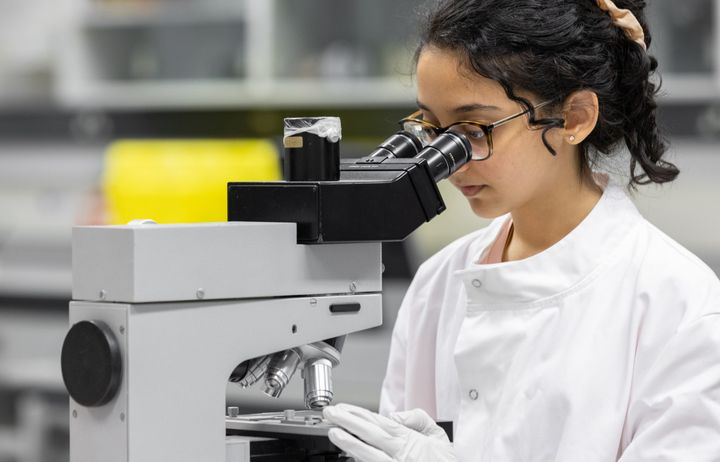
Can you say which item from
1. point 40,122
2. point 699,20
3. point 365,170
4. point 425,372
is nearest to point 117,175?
point 40,122

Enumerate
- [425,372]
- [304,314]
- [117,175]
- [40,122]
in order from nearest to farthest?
[304,314] < [425,372] < [117,175] < [40,122]

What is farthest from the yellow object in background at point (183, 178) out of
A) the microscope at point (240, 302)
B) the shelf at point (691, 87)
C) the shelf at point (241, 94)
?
the microscope at point (240, 302)

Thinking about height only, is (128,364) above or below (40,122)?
below

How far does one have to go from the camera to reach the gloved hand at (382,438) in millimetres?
1207

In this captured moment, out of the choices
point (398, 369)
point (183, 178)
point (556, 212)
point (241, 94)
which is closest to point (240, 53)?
point (241, 94)

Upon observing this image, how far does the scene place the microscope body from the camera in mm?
1110

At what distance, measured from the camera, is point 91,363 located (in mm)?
1138

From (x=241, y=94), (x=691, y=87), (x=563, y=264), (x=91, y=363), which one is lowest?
(x=91, y=363)

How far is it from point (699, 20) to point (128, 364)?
2494mm

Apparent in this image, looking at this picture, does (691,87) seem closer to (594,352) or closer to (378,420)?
(594,352)

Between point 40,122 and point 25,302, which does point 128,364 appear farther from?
point 40,122

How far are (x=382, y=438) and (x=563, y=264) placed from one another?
0.38m

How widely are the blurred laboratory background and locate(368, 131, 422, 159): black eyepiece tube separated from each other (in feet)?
5.72

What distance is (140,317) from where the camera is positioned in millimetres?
1103
